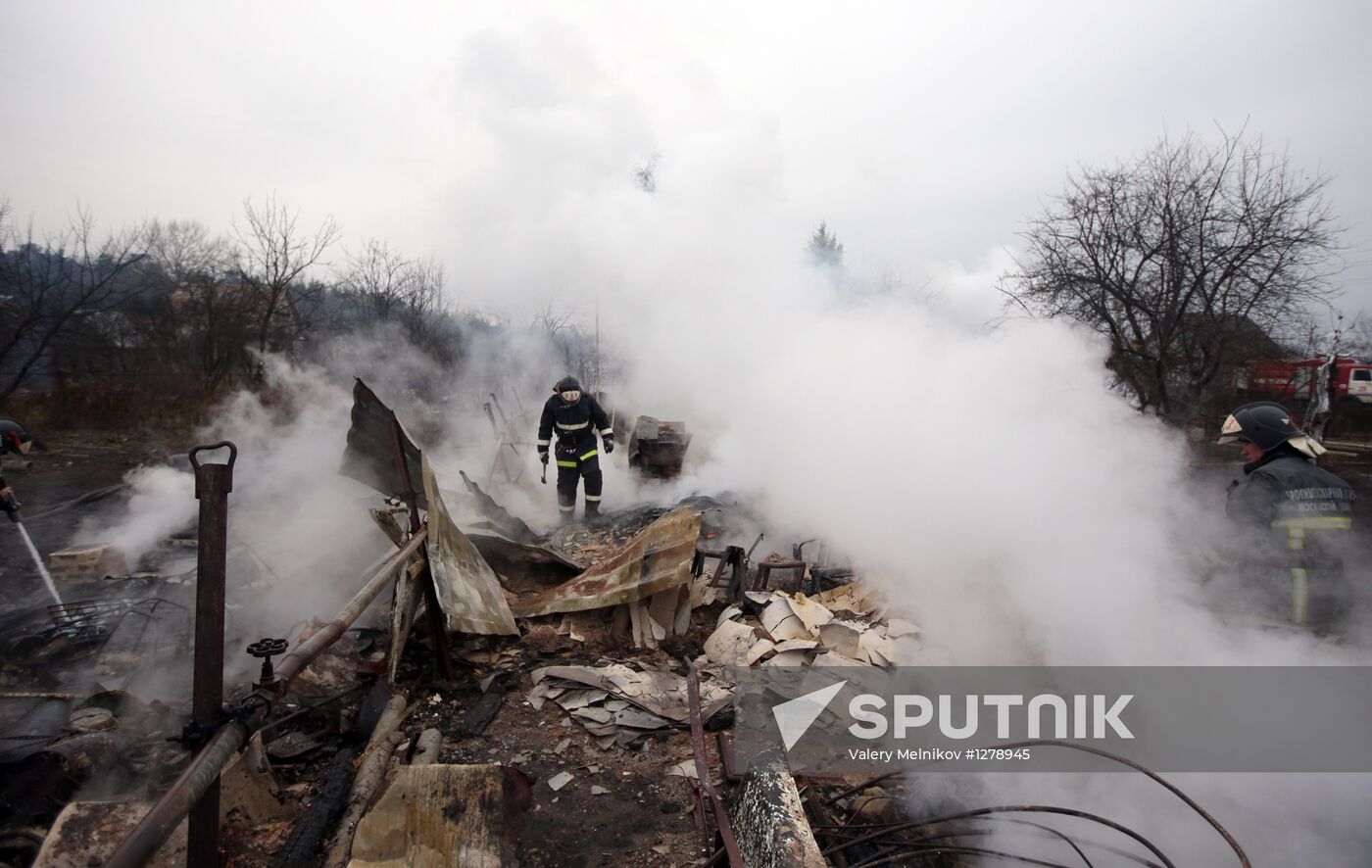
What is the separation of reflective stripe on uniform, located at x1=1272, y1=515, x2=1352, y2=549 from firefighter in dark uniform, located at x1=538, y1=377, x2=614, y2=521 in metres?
5.67

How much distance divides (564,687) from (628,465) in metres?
5.61

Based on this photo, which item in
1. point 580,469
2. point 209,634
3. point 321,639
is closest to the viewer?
point 209,634

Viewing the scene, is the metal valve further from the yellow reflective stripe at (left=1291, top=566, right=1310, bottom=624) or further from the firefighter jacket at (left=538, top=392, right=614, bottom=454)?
the firefighter jacket at (left=538, top=392, right=614, bottom=454)

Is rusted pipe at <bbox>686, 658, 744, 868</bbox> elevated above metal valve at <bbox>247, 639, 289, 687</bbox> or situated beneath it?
situated beneath

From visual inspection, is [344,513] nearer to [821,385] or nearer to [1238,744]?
[821,385]

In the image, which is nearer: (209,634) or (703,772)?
(209,634)

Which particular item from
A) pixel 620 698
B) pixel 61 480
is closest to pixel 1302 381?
pixel 620 698

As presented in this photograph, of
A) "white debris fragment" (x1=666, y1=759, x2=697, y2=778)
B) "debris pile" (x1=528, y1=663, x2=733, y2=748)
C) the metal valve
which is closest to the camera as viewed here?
the metal valve

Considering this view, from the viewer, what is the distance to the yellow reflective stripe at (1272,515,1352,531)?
2.83 meters

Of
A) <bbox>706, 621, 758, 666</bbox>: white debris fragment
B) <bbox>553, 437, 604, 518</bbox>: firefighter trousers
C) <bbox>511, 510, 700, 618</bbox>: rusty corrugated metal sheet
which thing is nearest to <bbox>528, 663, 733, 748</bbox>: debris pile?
<bbox>706, 621, 758, 666</bbox>: white debris fragment

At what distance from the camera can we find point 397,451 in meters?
3.52

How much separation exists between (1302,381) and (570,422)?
1503cm

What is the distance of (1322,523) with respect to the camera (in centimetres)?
286

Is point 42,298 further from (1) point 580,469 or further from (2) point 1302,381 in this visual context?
(2) point 1302,381
